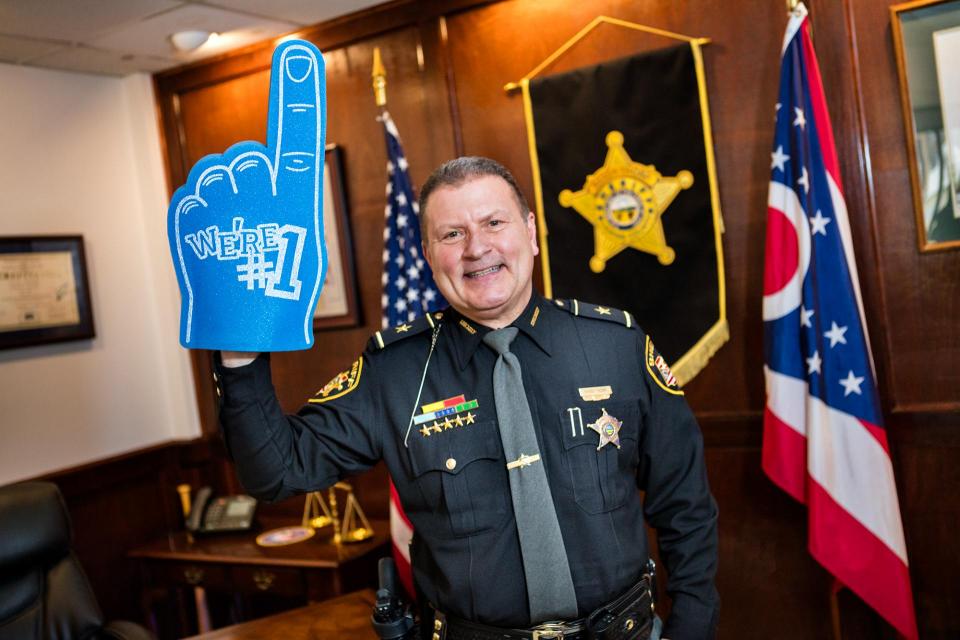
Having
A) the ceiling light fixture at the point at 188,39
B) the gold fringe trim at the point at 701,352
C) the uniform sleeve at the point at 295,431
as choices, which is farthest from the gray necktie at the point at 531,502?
the ceiling light fixture at the point at 188,39

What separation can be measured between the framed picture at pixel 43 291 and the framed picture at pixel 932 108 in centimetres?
317

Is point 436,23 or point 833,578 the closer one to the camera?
point 833,578

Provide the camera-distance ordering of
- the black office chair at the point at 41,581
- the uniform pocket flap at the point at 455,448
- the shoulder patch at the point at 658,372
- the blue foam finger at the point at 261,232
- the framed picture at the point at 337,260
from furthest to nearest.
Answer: the framed picture at the point at 337,260, the black office chair at the point at 41,581, the shoulder patch at the point at 658,372, the uniform pocket flap at the point at 455,448, the blue foam finger at the point at 261,232

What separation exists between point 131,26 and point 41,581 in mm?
2000

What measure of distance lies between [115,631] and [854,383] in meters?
2.20

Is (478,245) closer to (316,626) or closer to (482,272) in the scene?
(482,272)

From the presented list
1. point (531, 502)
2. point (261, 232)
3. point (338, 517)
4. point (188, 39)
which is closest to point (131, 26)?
point (188, 39)

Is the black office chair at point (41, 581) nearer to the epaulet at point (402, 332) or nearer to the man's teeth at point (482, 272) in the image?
the epaulet at point (402, 332)

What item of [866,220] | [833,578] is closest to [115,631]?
[833,578]

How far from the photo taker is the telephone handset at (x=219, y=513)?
3654 millimetres

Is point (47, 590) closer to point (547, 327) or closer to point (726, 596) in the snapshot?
point (547, 327)

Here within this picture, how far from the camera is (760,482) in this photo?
2822mm

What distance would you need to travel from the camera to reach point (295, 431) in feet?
4.83

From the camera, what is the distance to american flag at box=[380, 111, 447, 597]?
306 cm
